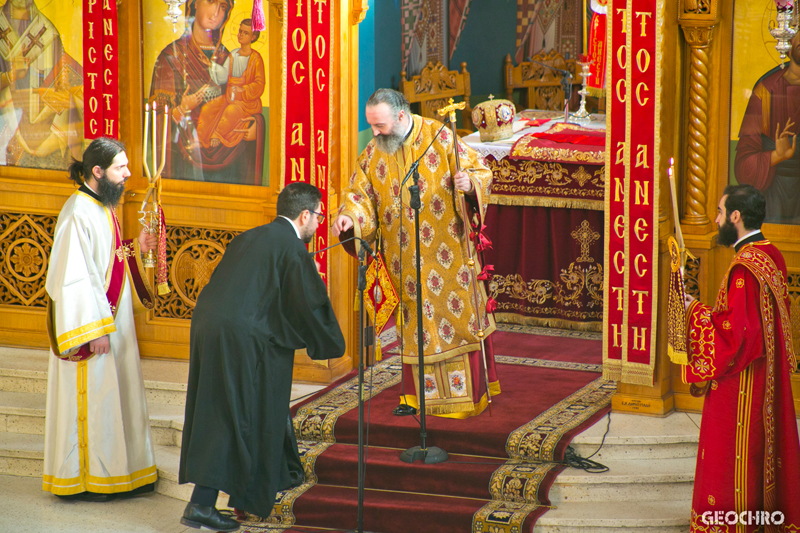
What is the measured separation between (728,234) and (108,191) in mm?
3321

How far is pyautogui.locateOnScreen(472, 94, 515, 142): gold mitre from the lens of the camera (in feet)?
28.0

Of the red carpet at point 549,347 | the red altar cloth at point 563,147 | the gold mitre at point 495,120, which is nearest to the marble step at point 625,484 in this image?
the red carpet at point 549,347

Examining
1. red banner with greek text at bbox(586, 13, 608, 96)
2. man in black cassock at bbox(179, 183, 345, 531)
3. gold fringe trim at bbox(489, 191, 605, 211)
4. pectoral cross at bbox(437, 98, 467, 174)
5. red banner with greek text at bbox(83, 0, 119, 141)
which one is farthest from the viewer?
red banner with greek text at bbox(586, 13, 608, 96)

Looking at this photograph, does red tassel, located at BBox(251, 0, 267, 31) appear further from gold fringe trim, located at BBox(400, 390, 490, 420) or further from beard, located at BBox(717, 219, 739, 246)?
beard, located at BBox(717, 219, 739, 246)

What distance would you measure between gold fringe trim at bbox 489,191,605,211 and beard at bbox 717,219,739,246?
2893mm

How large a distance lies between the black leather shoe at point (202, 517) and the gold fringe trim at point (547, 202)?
3.72m

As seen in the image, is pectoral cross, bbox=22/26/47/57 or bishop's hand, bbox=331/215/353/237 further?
pectoral cross, bbox=22/26/47/57

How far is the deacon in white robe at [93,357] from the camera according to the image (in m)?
5.74

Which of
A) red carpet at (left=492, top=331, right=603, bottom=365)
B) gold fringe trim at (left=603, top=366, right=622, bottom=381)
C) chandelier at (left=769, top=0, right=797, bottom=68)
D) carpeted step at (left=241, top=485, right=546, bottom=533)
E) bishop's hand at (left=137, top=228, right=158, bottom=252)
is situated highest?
chandelier at (left=769, top=0, right=797, bottom=68)

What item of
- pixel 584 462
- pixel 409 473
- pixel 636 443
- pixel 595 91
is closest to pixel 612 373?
pixel 636 443

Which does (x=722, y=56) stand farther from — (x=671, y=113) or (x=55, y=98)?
(x=55, y=98)

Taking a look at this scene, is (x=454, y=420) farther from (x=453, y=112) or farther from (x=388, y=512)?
(x=453, y=112)

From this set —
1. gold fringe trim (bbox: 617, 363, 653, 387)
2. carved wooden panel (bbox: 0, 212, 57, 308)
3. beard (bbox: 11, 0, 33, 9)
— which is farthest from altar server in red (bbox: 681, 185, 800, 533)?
beard (bbox: 11, 0, 33, 9)

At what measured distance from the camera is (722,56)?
6082mm
